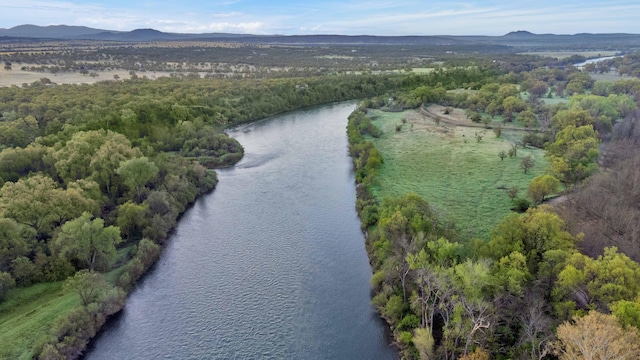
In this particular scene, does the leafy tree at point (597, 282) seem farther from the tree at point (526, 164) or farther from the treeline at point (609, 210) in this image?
the tree at point (526, 164)

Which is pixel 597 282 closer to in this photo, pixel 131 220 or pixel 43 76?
pixel 131 220

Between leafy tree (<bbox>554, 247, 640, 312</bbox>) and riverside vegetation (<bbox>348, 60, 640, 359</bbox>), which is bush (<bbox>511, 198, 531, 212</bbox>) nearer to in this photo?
riverside vegetation (<bbox>348, 60, 640, 359</bbox>)

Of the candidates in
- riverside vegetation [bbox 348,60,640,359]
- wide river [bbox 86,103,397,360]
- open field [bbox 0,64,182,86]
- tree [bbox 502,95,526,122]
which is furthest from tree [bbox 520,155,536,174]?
open field [bbox 0,64,182,86]

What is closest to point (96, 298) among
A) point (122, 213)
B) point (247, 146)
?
point (122, 213)

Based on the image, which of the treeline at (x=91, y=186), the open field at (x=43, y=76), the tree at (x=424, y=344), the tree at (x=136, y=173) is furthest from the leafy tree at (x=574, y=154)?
the open field at (x=43, y=76)

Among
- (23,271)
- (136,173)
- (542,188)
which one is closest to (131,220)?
(136,173)
